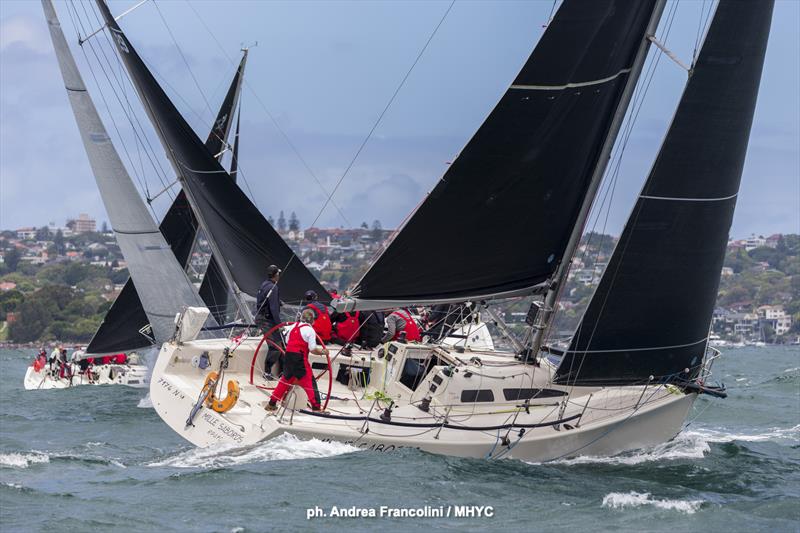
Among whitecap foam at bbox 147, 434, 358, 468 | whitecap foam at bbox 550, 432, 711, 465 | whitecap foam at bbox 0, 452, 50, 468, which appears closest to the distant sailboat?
whitecap foam at bbox 0, 452, 50, 468

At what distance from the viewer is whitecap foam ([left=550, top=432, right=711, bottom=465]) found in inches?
560

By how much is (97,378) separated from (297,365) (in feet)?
55.2

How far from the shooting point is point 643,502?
39.3ft

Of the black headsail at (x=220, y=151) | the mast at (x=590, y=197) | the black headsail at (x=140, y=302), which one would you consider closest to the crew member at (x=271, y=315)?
the mast at (x=590, y=197)

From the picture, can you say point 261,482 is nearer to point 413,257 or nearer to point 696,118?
point 413,257

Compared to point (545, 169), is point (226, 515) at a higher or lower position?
lower

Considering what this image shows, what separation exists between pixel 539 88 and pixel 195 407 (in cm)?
554

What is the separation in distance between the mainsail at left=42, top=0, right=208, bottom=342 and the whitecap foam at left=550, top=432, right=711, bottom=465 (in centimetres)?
817

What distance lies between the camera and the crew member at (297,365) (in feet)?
45.7

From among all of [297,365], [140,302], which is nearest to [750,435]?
[297,365]

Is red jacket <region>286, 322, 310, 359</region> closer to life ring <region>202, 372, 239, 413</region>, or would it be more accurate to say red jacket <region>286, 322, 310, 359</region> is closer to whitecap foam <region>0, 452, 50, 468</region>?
life ring <region>202, 372, 239, 413</region>

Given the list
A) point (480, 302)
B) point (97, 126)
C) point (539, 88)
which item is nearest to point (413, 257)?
point (480, 302)

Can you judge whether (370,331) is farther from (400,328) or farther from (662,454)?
(662,454)

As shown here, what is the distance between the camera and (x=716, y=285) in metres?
14.8
